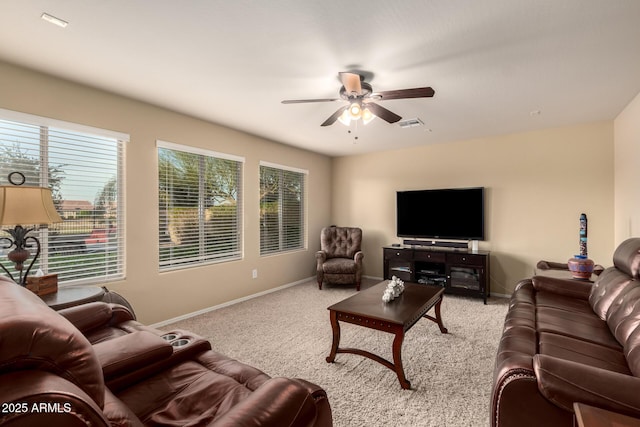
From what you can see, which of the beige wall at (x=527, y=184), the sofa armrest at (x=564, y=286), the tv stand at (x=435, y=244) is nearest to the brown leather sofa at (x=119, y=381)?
the sofa armrest at (x=564, y=286)

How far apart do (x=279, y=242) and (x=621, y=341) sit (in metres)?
4.20

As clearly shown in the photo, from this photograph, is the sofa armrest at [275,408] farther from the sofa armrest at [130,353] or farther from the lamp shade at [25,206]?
the lamp shade at [25,206]

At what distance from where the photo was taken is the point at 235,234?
4379 millimetres

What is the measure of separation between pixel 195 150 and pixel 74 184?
1310mm

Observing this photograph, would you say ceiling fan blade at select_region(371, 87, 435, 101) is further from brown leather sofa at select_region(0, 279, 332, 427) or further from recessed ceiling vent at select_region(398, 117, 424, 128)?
brown leather sofa at select_region(0, 279, 332, 427)

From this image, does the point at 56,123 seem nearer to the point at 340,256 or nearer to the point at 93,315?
the point at 93,315

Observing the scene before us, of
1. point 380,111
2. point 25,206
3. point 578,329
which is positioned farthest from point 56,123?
point 578,329

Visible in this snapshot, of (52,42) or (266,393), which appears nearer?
(266,393)

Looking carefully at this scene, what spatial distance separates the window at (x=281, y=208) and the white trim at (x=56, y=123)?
204 centimetres

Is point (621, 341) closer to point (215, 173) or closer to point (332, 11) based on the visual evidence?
point (332, 11)

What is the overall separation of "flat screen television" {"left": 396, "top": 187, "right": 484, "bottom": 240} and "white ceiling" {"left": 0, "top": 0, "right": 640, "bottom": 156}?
1.58m

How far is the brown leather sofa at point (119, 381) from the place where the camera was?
64cm

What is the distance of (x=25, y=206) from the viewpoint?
6.77ft

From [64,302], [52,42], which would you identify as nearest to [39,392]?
[64,302]
